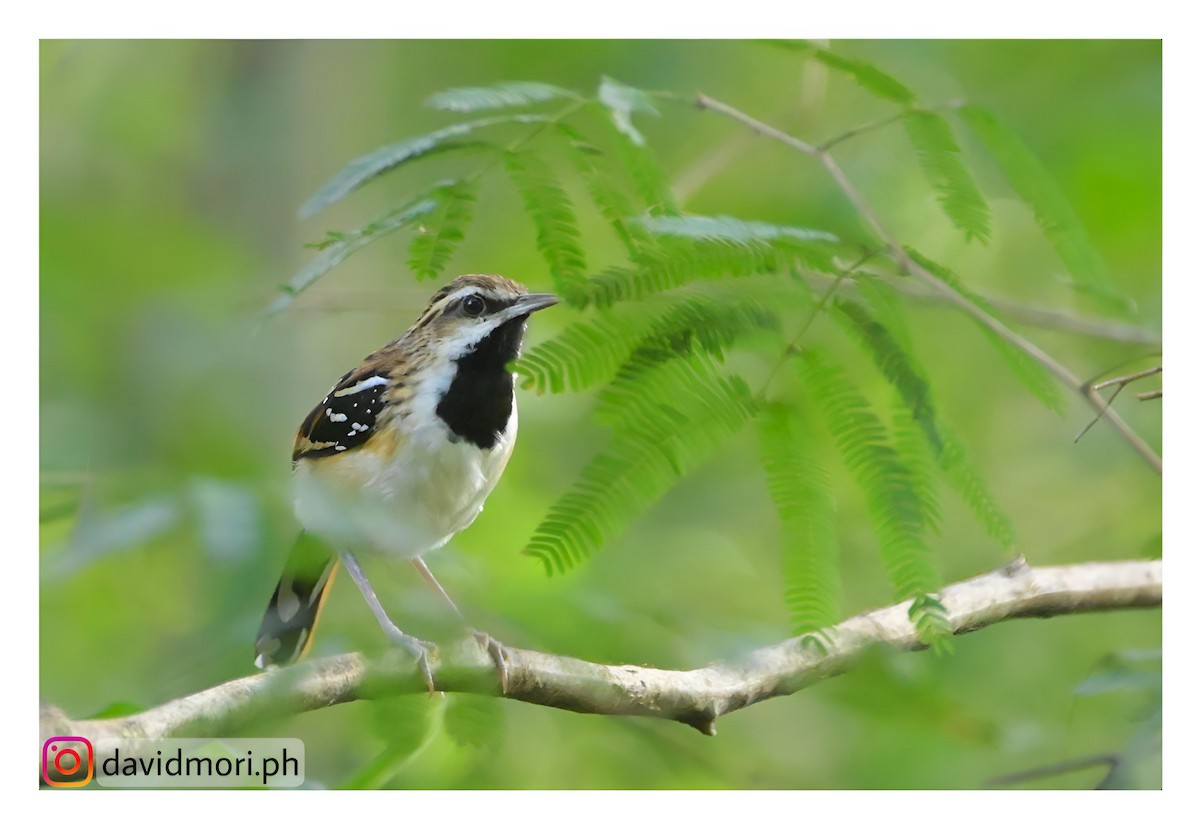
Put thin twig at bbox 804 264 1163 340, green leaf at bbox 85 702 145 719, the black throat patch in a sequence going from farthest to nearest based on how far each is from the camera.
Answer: the black throat patch
thin twig at bbox 804 264 1163 340
green leaf at bbox 85 702 145 719

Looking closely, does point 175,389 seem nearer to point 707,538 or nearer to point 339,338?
point 339,338

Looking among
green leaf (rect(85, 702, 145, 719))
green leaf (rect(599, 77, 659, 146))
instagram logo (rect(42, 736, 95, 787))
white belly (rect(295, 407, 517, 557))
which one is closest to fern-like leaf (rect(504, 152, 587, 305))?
green leaf (rect(599, 77, 659, 146))

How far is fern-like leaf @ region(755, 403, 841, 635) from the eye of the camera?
8.70ft

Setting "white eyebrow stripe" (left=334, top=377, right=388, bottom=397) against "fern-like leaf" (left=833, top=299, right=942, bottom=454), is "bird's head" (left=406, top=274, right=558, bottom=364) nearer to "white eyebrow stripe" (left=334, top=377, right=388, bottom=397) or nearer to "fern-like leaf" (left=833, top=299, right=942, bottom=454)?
"white eyebrow stripe" (left=334, top=377, right=388, bottom=397)

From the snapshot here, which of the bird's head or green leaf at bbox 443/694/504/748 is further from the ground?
the bird's head

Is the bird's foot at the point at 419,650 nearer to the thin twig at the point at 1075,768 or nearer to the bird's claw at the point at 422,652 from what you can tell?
the bird's claw at the point at 422,652

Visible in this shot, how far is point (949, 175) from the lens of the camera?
3021 mm

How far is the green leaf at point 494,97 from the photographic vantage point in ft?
9.36

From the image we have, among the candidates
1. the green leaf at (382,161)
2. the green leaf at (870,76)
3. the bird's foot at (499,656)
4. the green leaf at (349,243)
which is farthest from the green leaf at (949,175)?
the bird's foot at (499,656)

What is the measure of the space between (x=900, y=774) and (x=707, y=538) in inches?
68.2

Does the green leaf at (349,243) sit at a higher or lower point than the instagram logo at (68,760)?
higher

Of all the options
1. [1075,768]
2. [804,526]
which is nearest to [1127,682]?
[1075,768]

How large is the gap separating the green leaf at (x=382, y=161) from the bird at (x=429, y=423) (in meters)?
0.57

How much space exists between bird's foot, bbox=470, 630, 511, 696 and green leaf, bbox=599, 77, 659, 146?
139 centimetres
